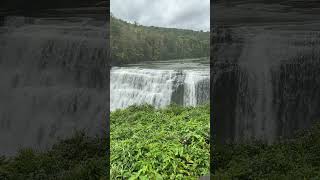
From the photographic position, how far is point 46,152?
4078 millimetres

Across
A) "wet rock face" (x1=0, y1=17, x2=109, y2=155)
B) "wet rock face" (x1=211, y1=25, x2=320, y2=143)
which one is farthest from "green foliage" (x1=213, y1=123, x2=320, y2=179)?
"wet rock face" (x1=0, y1=17, x2=109, y2=155)

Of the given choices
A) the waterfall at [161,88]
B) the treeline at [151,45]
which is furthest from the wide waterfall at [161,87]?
the treeline at [151,45]

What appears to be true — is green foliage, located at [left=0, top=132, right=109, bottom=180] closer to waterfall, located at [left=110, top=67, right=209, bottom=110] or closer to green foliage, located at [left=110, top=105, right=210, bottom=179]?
green foliage, located at [left=110, top=105, right=210, bottom=179]

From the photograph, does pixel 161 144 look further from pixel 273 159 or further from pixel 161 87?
pixel 161 87

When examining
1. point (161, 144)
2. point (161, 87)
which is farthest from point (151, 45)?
point (161, 144)

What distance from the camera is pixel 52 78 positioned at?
13.0ft

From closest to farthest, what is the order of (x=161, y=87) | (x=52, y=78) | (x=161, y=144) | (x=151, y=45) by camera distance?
(x=52, y=78) → (x=161, y=144) → (x=161, y=87) → (x=151, y=45)

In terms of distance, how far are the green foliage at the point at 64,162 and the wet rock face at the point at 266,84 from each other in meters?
1.18

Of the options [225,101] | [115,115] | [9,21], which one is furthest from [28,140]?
[115,115]

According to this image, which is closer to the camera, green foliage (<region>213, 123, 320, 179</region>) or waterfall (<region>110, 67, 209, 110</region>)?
green foliage (<region>213, 123, 320, 179</region>)

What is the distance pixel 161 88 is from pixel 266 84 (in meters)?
3.31

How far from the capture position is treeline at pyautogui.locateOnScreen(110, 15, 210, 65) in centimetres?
805

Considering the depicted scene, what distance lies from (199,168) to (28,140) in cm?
197

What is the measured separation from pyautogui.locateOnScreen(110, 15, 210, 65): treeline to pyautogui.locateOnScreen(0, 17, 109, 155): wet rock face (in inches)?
161
